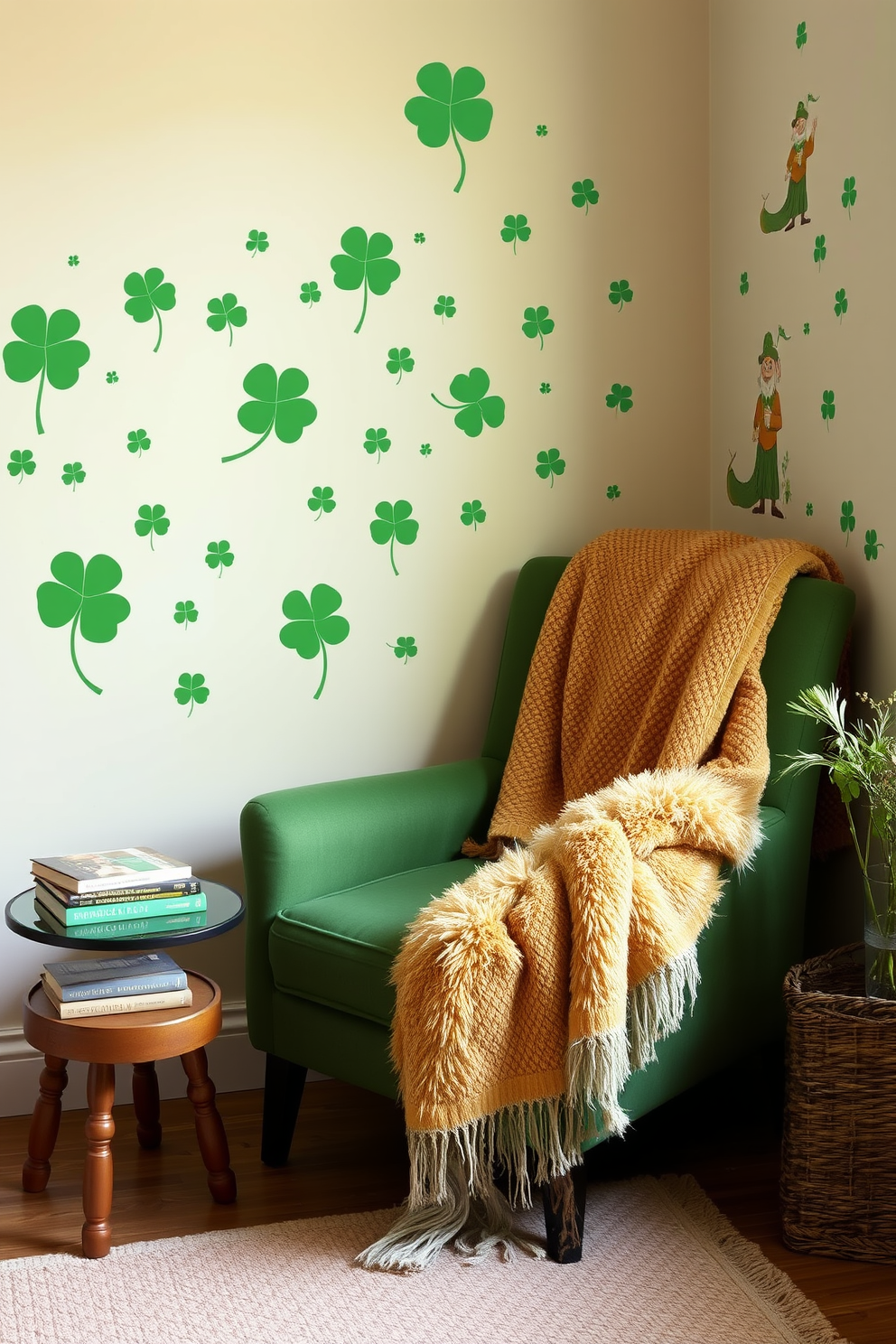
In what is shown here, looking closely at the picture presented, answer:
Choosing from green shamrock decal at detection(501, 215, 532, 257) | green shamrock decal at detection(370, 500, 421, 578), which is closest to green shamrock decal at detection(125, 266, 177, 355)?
green shamrock decal at detection(370, 500, 421, 578)

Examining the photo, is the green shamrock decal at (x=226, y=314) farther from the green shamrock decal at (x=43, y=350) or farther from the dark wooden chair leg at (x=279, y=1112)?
the dark wooden chair leg at (x=279, y=1112)

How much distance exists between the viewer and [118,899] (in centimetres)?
185

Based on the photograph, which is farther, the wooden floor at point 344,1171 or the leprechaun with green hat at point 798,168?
the leprechaun with green hat at point 798,168

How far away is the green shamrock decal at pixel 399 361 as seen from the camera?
244cm

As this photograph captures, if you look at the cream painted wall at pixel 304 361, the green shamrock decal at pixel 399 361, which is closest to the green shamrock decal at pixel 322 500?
the cream painted wall at pixel 304 361

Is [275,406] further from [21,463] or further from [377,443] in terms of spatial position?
[21,463]

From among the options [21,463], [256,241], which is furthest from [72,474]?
[256,241]

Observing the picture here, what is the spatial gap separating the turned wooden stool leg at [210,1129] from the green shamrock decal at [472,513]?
3.78ft

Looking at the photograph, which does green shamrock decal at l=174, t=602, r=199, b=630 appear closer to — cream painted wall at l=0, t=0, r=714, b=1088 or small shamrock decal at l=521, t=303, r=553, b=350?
cream painted wall at l=0, t=0, r=714, b=1088

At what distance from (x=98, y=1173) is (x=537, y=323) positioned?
174 cm

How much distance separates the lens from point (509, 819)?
90.0 inches

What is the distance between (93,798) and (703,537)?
4.06 ft

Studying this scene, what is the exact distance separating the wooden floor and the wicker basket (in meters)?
0.04

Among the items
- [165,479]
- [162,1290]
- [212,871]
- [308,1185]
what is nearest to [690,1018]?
[308,1185]
